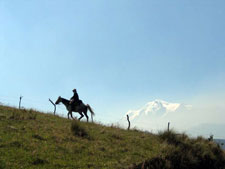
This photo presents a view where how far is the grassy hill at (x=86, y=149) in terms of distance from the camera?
35.1 ft

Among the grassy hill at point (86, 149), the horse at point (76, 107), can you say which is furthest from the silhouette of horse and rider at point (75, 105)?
the grassy hill at point (86, 149)

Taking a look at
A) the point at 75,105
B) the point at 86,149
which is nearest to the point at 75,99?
the point at 75,105

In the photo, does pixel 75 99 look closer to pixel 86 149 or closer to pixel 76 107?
pixel 76 107

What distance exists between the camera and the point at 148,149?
15445 mm

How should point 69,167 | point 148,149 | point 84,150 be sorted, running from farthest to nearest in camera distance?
point 148,149
point 84,150
point 69,167

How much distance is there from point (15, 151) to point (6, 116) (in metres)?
6.94

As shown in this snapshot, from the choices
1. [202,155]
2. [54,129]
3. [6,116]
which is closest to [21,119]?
[6,116]

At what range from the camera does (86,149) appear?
13031 millimetres

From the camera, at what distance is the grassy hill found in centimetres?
1069

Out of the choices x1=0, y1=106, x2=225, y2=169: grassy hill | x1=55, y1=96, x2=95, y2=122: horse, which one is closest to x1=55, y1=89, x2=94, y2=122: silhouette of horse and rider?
x1=55, y1=96, x2=95, y2=122: horse

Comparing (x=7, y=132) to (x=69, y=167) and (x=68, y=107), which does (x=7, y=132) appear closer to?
(x=69, y=167)

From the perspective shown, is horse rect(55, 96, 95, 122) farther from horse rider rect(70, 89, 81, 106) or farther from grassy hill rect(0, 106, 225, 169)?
grassy hill rect(0, 106, 225, 169)

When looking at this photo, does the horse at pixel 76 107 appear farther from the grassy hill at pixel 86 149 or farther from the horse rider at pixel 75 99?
the grassy hill at pixel 86 149

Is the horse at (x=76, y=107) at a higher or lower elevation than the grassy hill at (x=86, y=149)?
higher
